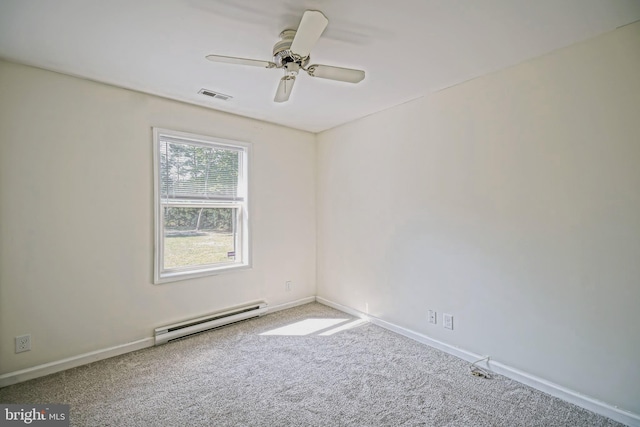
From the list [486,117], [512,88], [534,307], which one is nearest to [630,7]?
[512,88]

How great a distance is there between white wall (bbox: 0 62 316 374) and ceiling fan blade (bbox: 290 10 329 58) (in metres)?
1.86

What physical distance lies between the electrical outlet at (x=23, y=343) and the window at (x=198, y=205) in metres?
0.94

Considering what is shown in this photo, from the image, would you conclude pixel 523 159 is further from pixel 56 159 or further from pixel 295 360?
pixel 56 159

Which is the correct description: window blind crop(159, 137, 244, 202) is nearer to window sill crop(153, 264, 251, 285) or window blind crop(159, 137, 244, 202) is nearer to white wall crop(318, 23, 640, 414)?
window sill crop(153, 264, 251, 285)

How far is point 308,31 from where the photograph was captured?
1450 mm

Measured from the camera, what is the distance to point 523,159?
2158 mm

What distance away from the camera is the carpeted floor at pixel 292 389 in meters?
1.80

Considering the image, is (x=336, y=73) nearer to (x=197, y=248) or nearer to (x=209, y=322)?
(x=197, y=248)

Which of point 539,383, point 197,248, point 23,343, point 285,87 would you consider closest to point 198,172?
point 197,248

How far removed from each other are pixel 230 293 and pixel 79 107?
2.23m

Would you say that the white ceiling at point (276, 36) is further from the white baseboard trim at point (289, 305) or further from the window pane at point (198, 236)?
the white baseboard trim at point (289, 305)
